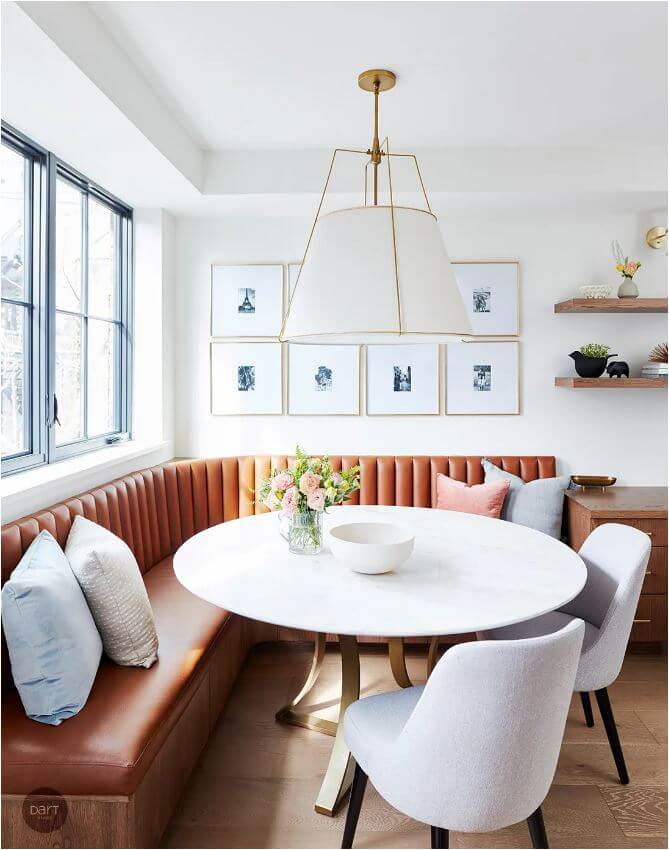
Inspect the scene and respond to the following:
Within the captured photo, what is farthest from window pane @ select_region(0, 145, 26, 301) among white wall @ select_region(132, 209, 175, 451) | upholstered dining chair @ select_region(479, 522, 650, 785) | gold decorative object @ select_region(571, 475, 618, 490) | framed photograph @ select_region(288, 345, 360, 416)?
gold decorative object @ select_region(571, 475, 618, 490)

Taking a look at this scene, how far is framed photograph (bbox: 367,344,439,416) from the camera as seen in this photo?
3.66 m

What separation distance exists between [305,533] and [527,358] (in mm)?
2139

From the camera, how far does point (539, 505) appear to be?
3.17 meters

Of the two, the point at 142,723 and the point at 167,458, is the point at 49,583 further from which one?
the point at 167,458

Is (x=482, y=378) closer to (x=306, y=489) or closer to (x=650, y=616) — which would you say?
(x=650, y=616)

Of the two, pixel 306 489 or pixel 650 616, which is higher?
pixel 306 489

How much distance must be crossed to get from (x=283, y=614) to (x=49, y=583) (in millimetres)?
642

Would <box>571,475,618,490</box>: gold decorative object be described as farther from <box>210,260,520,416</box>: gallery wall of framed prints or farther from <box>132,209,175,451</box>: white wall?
<box>132,209,175,451</box>: white wall

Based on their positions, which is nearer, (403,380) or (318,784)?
(318,784)

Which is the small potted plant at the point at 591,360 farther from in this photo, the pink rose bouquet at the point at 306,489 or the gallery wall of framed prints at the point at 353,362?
the pink rose bouquet at the point at 306,489

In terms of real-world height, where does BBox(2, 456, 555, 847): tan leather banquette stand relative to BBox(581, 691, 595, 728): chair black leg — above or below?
above

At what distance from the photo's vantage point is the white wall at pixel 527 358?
3.60 m

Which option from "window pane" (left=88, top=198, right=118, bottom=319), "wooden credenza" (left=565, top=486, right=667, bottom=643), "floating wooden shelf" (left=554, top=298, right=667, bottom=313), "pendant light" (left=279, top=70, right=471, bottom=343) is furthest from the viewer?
"floating wooden shelf" (left=554, top=298, right=667, bottom=313)

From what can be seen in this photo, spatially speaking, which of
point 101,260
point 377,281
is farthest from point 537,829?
point 101,260
